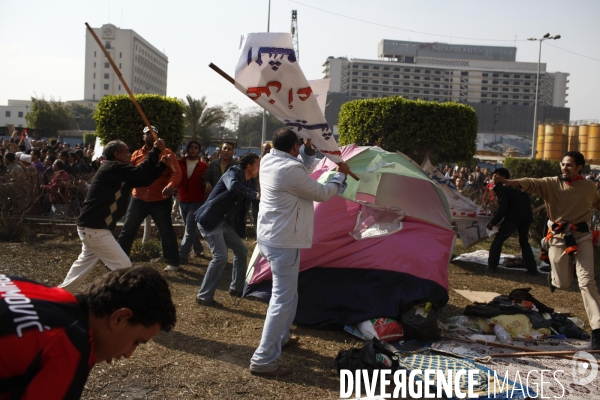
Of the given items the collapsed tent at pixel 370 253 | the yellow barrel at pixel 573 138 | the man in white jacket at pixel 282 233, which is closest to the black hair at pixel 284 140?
the man in white jacket at pixel 282 233

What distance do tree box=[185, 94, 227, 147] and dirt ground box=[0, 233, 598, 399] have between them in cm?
3156

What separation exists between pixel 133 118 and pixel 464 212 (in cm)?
646

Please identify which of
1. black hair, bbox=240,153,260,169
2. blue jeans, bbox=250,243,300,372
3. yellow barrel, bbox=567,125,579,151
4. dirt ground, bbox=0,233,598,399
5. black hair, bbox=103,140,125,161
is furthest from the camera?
yellow barrel, bbox=567,125,579,151

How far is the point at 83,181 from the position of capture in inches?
435

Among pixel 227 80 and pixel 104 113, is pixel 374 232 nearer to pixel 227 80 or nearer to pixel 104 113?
pixel 227 80

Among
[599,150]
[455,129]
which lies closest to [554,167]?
[455,129]

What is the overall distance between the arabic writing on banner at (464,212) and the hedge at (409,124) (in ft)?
16.1

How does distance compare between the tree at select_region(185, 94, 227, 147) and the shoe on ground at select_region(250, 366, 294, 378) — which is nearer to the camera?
the shoe on ground at select_region(250, 366, 294, 378)

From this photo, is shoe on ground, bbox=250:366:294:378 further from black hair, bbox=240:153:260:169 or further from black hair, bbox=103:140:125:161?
Result: black hair, bbox=240:153:260:169

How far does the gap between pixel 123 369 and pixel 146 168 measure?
5.78ft

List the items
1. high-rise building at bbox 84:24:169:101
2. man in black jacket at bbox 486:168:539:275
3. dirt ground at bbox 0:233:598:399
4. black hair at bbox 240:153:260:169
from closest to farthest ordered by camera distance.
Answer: dirt ground at bbox 0:233:598:399 → black hair at bbox 240:153:260:169 → man in black jacket at bbox 486:168:539:275 → high-rise building at bbox 84:24:169:101

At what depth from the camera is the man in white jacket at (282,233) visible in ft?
14.8

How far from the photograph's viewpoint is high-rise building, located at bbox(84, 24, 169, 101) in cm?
11512

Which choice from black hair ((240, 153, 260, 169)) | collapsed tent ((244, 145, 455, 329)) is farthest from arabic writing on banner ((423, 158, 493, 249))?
black hair ((240, 153, 260, 169))
